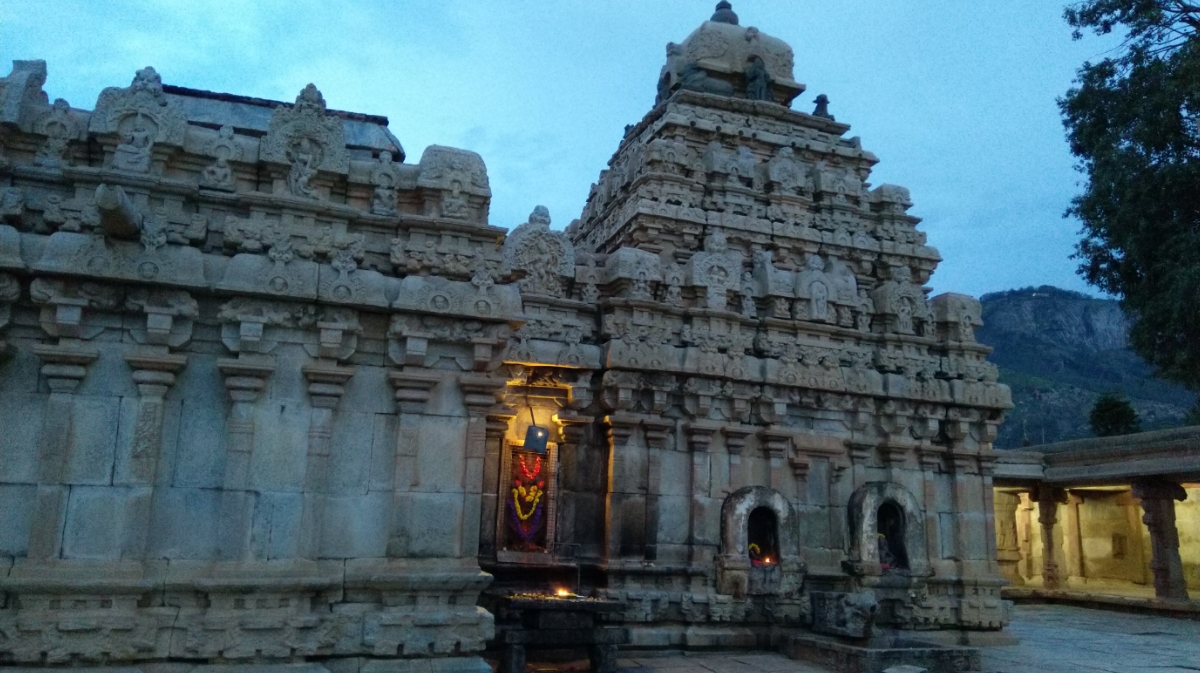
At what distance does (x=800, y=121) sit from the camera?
16891 mm

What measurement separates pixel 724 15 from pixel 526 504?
40.0ft

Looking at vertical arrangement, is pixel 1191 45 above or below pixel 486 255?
above

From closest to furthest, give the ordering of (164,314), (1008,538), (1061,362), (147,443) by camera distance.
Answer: (147,443)
(164,314)
(1008,538)
(1061,362)

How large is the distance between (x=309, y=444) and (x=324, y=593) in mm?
1371

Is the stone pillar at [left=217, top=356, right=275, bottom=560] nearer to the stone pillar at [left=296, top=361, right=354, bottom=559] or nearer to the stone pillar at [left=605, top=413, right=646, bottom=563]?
the stone pillar at [left=296, top=361, right=354, bottom=559]

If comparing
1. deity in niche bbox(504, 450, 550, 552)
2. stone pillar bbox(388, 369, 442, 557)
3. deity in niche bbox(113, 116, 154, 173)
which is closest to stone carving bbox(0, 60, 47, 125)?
deity in niche bbox(113, 116, 154, 173)

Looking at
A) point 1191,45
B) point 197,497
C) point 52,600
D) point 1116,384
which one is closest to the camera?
point 52,600

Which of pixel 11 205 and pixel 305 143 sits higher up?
pixel 305 143

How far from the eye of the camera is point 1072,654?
12961 millimetres

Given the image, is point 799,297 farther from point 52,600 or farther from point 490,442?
point 52,600

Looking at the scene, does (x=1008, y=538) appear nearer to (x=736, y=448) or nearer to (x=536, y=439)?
(x=736, y=448)

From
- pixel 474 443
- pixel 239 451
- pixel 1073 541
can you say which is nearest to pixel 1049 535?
pixel 1073 541

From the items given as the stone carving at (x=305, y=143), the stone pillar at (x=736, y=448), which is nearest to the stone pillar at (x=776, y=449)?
the stone pillar at (x=736, y=448)

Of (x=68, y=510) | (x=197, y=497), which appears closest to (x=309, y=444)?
(x=197, y=497)
